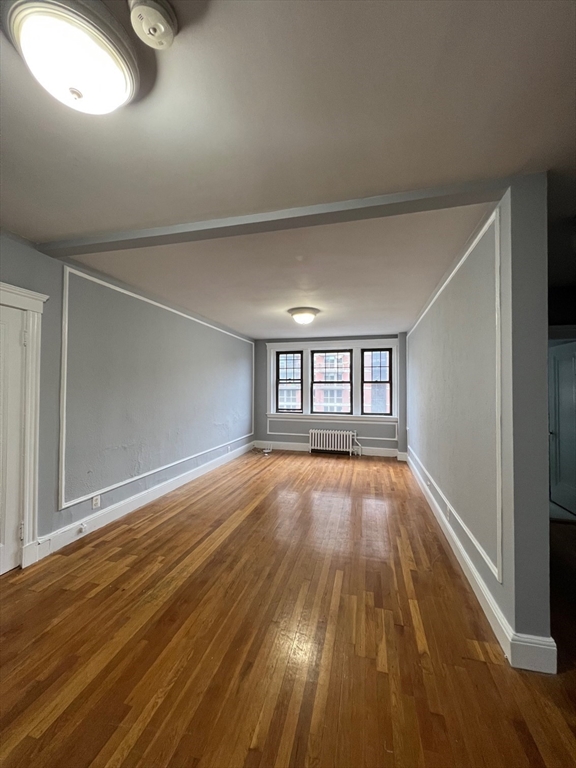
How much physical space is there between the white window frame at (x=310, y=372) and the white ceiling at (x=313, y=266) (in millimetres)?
2052

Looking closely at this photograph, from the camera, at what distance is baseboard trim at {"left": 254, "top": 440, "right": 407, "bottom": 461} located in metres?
6.41

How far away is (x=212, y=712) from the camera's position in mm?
1315

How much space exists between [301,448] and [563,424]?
15.0 feet

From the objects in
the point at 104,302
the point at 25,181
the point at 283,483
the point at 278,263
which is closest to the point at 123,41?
the point at 25,181

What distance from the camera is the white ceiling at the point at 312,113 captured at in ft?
3.08

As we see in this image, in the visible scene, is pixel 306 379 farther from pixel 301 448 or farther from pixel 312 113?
pixel 312 113

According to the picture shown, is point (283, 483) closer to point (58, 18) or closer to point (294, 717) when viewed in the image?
point (294, 717)

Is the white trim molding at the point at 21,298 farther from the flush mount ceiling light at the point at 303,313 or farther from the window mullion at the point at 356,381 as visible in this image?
the window mullion at the point at 356,381

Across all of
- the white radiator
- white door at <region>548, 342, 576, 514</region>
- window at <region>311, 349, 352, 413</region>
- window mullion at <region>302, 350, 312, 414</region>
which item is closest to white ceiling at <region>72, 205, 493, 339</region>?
white door at <region>548, 342, 576, 514</region>

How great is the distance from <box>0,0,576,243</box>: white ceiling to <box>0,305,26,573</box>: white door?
0.91 metres

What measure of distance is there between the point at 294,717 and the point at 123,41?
8.58ft

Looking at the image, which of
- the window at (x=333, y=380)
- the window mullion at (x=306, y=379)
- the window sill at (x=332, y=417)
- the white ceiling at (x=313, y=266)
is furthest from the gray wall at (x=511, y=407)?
the window mullion at (x=306, y=379)

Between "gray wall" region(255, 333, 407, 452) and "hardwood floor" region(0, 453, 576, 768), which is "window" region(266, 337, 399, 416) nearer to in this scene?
"gray wall" region(255, 333, 407, 452)

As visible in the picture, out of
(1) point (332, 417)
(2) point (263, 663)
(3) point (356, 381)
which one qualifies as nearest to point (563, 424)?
(3) point (356, 381)
